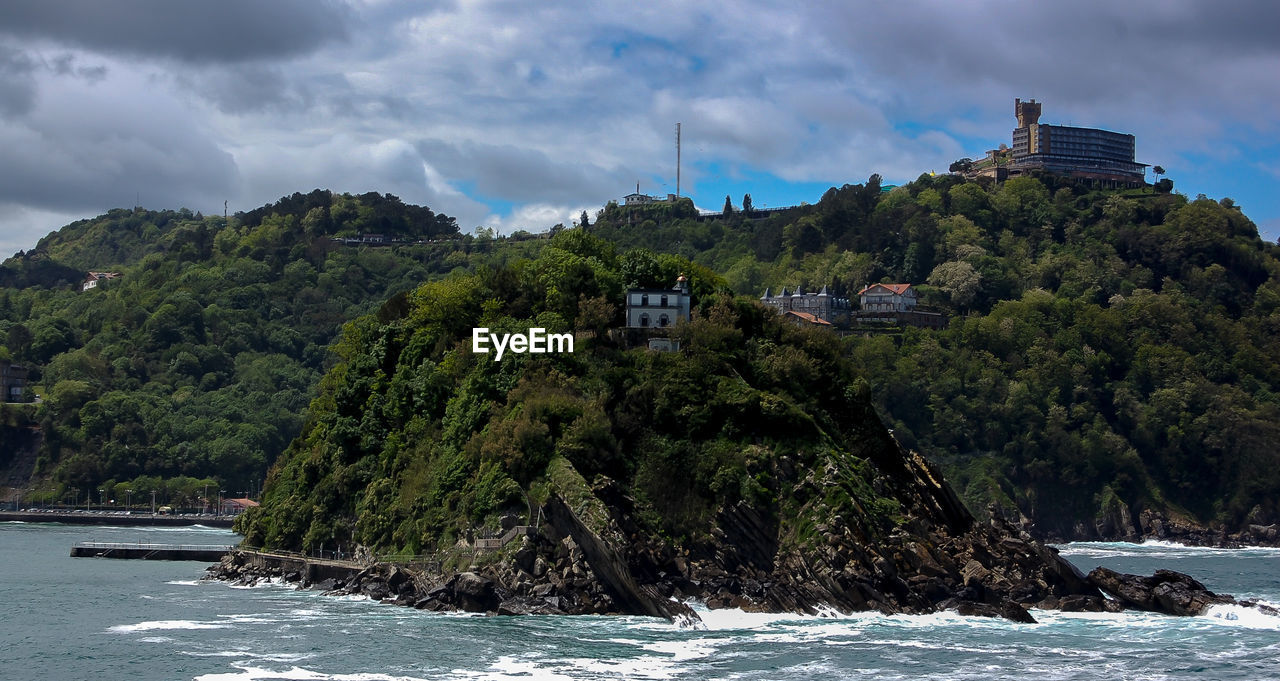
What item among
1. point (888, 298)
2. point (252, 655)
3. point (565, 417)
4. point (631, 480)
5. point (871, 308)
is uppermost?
point (888, 298)

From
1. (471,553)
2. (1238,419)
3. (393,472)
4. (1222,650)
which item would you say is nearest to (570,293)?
(393,472)

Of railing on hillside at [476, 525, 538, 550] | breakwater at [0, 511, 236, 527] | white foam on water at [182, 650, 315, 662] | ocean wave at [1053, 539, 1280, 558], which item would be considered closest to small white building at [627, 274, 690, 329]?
railing on hillside at [476, 525, 538, 550]

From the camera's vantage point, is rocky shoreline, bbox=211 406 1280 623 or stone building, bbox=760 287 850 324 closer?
rocky shoreline, bbox=211 406 1280 623

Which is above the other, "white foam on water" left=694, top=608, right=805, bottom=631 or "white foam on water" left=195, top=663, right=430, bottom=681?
"white foam on water" left=694, top=608, right=805, bottom=631

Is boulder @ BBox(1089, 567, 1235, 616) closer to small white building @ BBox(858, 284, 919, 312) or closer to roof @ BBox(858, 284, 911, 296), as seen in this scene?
small white building @ BBox(858, 284, 919, 312)

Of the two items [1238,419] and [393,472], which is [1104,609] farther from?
[1238,419]

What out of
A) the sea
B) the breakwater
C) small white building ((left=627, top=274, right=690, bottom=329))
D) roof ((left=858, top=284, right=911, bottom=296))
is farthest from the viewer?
roof ((left=858, top=284, right=911, bottom=296))

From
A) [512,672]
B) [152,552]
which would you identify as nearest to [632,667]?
[512,672]

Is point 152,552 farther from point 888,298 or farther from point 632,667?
point 888,298
